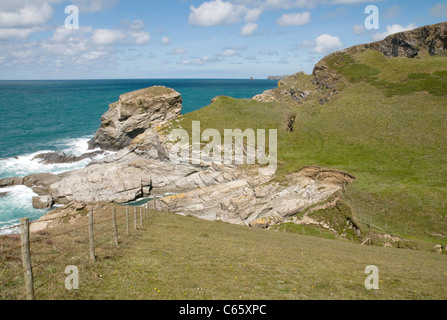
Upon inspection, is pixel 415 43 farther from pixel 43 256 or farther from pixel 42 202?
pixel 43 256

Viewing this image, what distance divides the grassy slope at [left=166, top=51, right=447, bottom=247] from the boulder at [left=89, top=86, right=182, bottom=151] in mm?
20112

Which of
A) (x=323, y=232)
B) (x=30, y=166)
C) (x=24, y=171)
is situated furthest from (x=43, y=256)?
(x=30, y=166)

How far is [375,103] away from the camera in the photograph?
71.4 m

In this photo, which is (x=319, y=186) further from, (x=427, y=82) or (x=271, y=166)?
(x=427, y=82)

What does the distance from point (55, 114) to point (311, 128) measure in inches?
6012

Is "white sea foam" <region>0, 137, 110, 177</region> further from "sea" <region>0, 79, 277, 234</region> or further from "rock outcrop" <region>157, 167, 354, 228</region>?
"rock outcrop" <region>157, 167, 354, 228</region>

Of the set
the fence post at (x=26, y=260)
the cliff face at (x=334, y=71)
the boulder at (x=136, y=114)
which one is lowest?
the fence post at (x=26, y=260)

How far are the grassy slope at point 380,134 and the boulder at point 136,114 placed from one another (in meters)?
20.1

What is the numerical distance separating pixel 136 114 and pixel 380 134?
68313 millimetres

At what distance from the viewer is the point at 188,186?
63531 millimetres

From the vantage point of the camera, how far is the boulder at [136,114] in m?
89.4

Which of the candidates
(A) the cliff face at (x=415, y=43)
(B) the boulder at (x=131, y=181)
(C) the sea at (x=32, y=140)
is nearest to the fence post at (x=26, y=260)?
(C) the sea at (x=32, y=140)

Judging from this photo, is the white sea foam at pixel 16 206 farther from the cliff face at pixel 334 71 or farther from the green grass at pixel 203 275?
the cliff face at pixel 334 71
